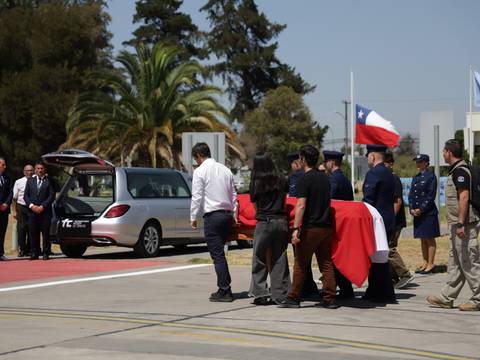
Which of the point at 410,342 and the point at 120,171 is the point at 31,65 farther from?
the point at 410,342

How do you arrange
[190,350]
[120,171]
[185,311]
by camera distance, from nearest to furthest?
[190,350] < [185,311] < [120,171]

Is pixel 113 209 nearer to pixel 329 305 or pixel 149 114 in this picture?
pixel 329 305

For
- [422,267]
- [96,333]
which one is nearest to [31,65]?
[422,267]

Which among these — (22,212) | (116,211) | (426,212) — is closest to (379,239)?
(426,212)

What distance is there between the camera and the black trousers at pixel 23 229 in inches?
727

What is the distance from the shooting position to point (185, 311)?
33.5ft

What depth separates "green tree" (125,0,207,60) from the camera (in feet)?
277

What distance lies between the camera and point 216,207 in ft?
35.8

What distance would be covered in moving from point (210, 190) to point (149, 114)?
2789 centimetres

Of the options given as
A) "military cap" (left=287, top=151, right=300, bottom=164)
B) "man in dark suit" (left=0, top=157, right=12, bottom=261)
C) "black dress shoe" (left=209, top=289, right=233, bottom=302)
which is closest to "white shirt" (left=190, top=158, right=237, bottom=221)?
"black dress shoe" (left=209, top=289, right=233, bottom=302)

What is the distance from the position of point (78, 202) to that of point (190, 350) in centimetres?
1055

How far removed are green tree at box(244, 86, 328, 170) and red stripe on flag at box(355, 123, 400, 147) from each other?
1933 inches

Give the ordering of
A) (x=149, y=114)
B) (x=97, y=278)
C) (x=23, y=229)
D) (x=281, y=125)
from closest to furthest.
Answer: (x=97, y=278) → (x=23, y=229) → (x=149, y=114) → (x=281, y=125)

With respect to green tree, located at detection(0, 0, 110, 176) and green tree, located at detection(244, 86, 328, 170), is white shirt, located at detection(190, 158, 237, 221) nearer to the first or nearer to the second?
green tree, located at detection(0, 0, 110, 176)
